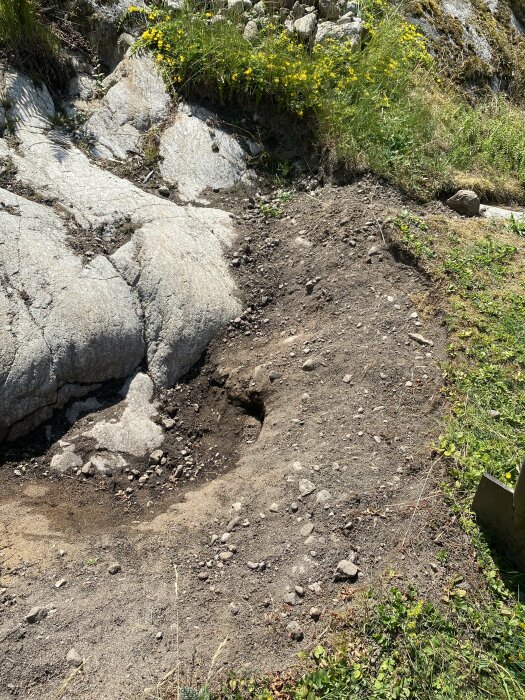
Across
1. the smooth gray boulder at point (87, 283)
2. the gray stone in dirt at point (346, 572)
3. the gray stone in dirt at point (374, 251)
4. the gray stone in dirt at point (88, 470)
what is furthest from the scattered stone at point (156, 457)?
the gray stone in dirt at point (374, 251)

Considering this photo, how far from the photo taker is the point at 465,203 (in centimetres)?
516

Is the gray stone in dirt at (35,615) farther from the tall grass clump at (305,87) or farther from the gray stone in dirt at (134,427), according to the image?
the tall grass clump at (305,87)

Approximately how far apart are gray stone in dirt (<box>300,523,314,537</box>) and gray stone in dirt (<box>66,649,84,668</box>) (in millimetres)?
1181

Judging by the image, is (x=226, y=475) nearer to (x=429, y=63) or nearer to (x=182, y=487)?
(x=182, y=487)

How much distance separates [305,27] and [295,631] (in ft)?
Answer: 18.9

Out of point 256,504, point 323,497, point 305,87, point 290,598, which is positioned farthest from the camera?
point 305,87

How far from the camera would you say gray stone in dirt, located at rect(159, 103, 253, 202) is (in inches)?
204

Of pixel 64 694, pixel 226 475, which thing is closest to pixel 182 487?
pixel 226 475

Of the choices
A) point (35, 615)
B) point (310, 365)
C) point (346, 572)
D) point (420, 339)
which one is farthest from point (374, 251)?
point (35, 615)

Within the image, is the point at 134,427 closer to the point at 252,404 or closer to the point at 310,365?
the point at 252,404

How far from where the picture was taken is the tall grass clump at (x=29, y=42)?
4902mm

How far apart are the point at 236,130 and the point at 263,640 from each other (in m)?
4.52

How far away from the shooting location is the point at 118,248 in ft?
14.4

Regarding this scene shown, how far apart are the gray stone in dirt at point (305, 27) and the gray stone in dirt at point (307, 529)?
517 cm
